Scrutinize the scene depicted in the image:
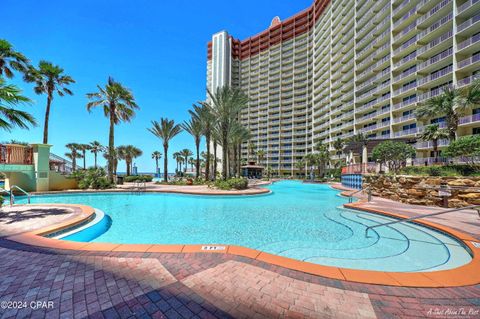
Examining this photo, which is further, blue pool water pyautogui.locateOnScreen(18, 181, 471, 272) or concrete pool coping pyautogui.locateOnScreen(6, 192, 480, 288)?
blue pool water pyautogui.locateOnScreen(18, 181, 471, 272)

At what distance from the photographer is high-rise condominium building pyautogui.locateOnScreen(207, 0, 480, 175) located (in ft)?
87.9

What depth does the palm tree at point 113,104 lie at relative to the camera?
2073 cm

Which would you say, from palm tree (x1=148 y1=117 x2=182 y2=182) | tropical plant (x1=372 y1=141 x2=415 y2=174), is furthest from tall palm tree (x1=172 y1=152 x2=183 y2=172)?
tropical plant (x1=372 y1=141 x2=415 y2=174)

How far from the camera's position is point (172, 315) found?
215cm

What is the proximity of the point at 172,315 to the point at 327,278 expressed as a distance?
7.32ft

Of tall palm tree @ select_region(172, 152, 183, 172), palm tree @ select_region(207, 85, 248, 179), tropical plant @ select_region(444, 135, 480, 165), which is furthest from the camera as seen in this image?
tall palm tree @ select_region(172, 152, 183, 172)

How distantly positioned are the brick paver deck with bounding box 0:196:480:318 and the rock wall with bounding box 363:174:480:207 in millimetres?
9422

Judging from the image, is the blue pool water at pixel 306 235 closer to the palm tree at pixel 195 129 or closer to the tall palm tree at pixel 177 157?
the palm tree at pixel 195 129

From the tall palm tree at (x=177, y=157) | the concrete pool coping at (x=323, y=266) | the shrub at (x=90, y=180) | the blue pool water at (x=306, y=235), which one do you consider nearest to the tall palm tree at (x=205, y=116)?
the shrub at (x=90, y=180)

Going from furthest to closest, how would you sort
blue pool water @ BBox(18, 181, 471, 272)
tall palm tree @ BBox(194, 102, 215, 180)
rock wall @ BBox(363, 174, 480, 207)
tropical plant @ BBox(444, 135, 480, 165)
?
tall palm tree @ BBox(194, 102, 215, 180)
tropical plant @ BBox(444, 135, 480, 165)
rock wall @ BBox(363, 174, 480, 207)
blue pool water @ BBox(18, 181, 471, 272)

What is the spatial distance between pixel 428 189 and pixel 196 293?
1318 cm

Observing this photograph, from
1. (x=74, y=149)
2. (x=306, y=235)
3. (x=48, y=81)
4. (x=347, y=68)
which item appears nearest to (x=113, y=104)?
(x=48, y=81)

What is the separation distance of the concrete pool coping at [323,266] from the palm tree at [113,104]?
60.1 feet

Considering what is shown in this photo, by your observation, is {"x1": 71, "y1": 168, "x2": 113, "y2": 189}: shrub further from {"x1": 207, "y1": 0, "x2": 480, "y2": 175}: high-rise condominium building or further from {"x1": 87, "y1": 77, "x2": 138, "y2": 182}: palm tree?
{"x1": 207, "y1": 0, "x2": 480, "y2": 175}: high-rise condominium building
